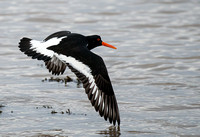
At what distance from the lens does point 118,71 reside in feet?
32.8

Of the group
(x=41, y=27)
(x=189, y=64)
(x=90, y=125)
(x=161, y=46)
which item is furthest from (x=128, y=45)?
(x=90, y=125)

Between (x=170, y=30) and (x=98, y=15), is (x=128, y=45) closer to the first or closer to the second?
(x=170, y=30)

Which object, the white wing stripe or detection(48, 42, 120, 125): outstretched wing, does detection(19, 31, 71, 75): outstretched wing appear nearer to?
the white wing stripe

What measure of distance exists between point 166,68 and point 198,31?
4048 mm

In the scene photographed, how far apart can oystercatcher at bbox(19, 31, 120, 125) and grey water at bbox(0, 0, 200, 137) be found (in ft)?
0.93

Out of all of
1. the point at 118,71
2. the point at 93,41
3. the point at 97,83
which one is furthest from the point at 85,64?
the point at 118,71

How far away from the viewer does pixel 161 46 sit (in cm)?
1223

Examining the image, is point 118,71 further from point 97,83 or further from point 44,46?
point 97,83

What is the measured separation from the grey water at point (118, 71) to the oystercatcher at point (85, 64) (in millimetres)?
284

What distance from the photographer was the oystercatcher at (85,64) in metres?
6.75

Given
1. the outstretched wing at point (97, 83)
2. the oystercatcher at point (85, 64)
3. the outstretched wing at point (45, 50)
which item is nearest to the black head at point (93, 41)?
the oystercatcher at point (85, 64)

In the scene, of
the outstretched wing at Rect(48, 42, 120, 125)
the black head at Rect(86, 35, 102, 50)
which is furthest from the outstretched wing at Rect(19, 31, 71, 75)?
the outstretched wing at Rect(48, 42, 120, 125)

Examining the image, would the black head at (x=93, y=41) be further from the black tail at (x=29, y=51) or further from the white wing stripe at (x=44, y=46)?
the black tail at (x=29, y=51)

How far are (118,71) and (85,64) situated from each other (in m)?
3.13
